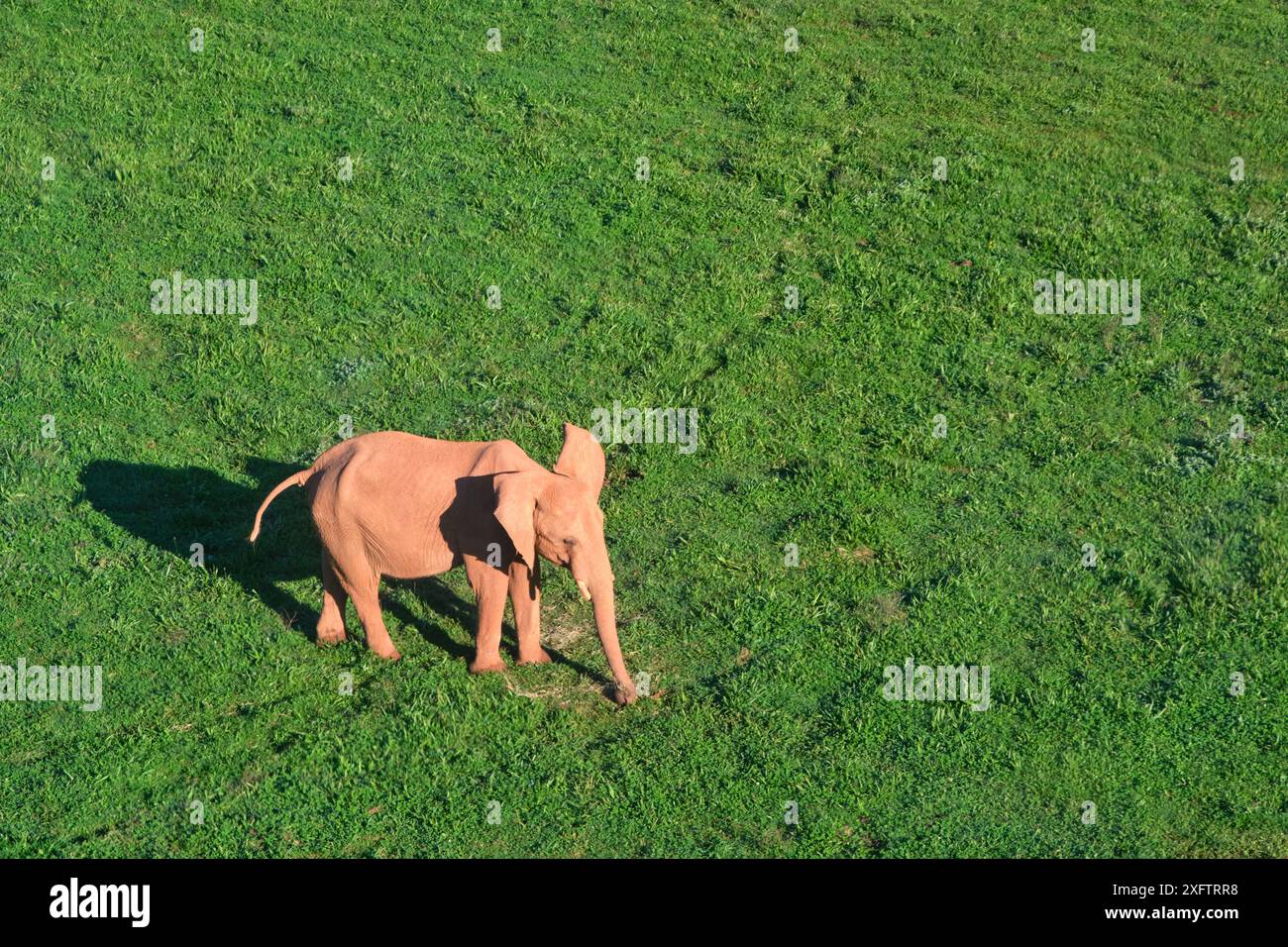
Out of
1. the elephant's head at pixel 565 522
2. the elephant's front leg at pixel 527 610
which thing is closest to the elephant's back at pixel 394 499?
the elephant's front leg at pixel 527 610

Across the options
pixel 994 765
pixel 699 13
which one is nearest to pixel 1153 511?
pixel 994 765

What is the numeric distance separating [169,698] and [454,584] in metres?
2.87

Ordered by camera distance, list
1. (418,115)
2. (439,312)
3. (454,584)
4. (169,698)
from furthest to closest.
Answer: (418,115), (439,312), (454,584), (169,698)

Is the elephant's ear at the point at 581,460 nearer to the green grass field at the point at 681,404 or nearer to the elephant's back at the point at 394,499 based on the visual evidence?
the elephant's back at the point at 394,499

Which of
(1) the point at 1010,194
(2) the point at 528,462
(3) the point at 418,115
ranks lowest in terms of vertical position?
(2) the point at 528,462

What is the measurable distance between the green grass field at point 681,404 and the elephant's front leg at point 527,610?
0.23m

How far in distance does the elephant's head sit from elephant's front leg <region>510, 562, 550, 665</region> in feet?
1.75

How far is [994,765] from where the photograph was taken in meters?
11.8

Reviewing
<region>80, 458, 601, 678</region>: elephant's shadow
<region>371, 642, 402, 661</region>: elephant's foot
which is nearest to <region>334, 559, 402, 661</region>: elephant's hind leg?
<region>371, 642, 402, 661</region>: elephant's foot

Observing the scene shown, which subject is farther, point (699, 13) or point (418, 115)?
point (699, 13)

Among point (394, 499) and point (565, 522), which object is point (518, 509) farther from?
point (394, 499)

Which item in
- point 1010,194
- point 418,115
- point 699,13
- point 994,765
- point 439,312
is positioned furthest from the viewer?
point 699,13

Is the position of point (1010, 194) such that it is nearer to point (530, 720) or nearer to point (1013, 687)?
point (1013, 687)

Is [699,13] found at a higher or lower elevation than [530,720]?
higher
